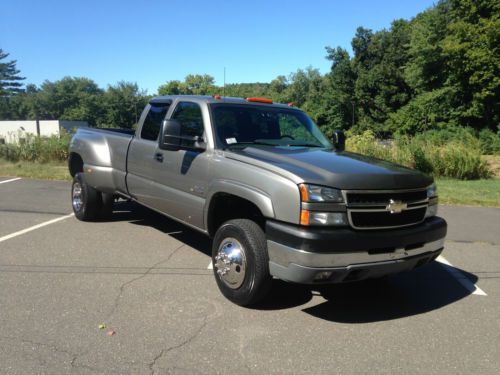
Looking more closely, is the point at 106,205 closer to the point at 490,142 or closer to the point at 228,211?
the point at 228,211

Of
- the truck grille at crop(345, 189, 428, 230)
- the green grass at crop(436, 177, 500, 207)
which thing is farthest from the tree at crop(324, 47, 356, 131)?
the truck grille at crop(345, 189, 428, 230)

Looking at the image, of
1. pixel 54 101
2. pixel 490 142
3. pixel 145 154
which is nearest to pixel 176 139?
pixel 145 154

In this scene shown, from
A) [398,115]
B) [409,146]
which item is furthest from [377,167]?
[398,115]

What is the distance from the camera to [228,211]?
15.4 feet

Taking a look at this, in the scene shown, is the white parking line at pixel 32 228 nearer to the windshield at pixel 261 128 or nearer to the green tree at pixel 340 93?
the windshield at pixel 261 128

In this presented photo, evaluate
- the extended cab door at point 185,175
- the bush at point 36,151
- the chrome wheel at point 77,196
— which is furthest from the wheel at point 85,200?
the bush at point 36,151

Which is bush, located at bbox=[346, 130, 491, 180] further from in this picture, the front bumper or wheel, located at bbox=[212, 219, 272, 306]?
wheel, located at bbox=[212, 219, 272, 306]

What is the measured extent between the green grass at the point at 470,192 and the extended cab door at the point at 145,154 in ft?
23.1

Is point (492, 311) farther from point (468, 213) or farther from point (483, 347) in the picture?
point (468, 213)

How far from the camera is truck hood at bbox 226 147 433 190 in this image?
3.69 m

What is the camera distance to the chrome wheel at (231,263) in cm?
410

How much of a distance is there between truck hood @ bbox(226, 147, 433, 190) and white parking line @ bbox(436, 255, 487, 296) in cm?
145

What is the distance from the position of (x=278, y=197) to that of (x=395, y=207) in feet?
3.36

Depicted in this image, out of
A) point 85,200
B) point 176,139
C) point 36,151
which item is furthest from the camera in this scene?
point 36,151
